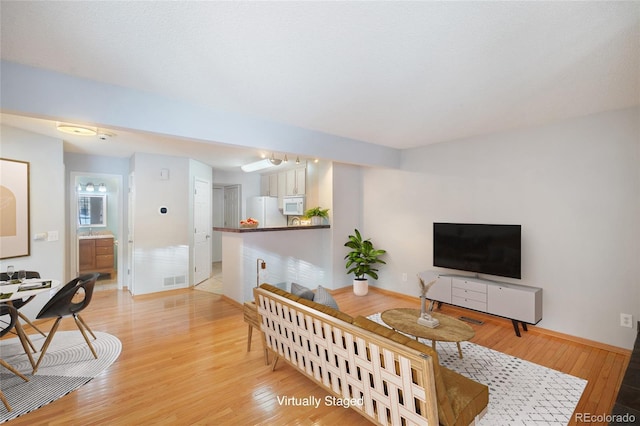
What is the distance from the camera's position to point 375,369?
5.60ft

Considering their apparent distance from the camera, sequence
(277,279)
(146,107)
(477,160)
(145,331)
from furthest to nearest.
Result: (277,279) < (477,160) < (145,331) < (146,107)

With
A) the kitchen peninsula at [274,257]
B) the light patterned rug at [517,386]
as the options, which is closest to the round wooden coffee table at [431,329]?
the light patterned rug at [517,386]

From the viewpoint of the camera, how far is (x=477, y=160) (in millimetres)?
4051

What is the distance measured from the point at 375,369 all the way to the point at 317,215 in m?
3.74

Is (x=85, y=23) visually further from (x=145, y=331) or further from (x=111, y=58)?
(x=145, y=331)

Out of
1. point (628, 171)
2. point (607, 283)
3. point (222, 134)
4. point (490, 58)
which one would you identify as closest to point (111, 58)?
point (222, 134)

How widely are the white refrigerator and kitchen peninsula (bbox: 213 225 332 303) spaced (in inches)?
58.3

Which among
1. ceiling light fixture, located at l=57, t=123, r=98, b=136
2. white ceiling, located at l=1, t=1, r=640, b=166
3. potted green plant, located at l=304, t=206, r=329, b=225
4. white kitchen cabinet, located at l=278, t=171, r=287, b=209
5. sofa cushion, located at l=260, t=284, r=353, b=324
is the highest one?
white ceiling, located at l=1, t=1, r=640, b=166

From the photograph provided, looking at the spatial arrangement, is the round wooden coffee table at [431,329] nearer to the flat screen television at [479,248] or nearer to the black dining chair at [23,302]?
the flat screen television at [479,248]

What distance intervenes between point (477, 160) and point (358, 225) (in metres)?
2.40

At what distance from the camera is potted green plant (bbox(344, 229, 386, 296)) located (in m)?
5.10

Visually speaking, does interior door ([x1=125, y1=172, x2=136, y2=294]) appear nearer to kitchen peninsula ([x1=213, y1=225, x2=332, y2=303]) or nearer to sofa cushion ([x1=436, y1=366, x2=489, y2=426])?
kitchen peninsula ([x1=213, y1=225, x2=332, y2=303])

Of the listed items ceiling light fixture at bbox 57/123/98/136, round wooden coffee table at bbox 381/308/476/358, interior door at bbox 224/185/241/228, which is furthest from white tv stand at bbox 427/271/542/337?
interior door at bbox 224/185/241/228

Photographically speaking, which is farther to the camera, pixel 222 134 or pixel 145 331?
pixel 145 331
